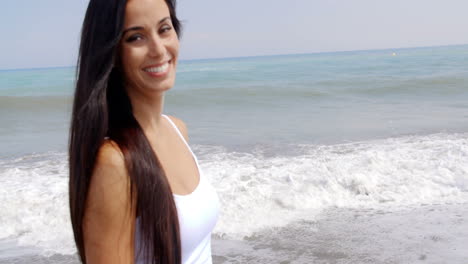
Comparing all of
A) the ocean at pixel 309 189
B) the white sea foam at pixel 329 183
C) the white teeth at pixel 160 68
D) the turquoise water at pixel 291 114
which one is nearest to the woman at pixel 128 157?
the white teeth at pixel 160 68

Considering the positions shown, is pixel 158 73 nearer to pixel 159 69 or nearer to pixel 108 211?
pixel 159 69

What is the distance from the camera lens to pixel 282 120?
12.9 meters

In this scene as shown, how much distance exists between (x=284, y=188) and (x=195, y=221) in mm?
4491

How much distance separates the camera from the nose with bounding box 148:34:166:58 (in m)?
1.37

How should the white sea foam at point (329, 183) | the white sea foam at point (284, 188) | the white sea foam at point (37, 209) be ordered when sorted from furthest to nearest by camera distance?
the white sea foam at point (329, 183) → the white sea foam at point (284, 188) → the white sea foam at point (37, 209)

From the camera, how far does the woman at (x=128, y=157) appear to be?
45.1 inches

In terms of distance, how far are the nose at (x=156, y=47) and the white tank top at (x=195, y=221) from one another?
43 centimetres

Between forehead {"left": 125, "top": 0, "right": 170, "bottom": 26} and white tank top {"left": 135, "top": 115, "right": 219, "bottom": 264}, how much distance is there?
52 cm

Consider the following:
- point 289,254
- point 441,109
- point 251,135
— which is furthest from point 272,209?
point 441,109

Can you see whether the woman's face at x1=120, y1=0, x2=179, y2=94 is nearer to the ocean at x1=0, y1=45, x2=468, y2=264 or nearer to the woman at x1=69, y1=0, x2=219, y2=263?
the woman at x1=69, y1=0, x2=219, y2=263

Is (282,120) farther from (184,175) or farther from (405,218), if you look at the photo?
(184,175)

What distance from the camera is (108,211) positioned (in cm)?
113

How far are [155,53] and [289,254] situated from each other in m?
3.11

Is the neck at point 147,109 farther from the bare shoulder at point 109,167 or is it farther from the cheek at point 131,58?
the bare shoulder at point 109,167
